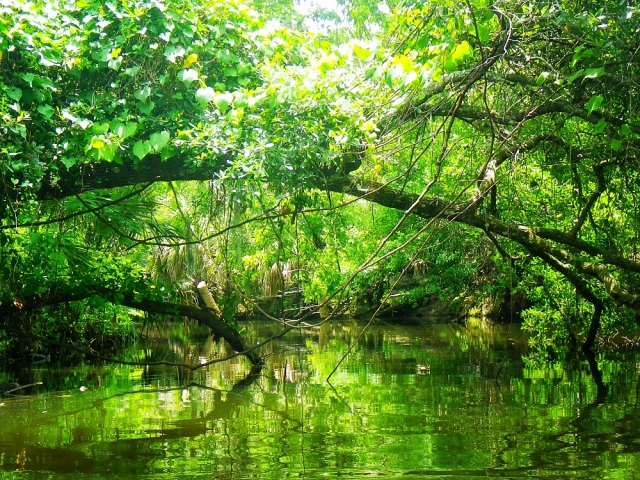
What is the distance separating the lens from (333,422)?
6.88 meters

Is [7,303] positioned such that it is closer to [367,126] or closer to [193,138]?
[193,138]

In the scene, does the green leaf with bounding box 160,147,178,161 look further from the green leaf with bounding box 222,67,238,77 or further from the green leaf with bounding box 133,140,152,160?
the green leaf with bounding box 222,67,238,77

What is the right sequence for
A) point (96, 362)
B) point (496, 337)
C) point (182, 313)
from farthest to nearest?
1. point (496, 337)
2. point (96, 362)
3. point (182, 313)

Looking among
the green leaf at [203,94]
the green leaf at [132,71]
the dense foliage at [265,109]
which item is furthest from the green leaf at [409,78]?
the green leaf at [132,71]

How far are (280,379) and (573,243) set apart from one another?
4.46m

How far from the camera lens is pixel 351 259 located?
824 inches

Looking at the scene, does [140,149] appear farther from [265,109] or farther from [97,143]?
[265,109]

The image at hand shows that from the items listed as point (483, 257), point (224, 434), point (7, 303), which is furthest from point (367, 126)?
point (483, 257)

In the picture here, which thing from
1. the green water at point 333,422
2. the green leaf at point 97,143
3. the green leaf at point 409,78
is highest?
the green leaf at point 97,143

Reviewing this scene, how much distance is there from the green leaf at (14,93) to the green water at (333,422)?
2921 millimetres

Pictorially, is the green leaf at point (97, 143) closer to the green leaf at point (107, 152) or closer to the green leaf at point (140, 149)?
the green leaf at point (107, 152)

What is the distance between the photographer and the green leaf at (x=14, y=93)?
233 inches

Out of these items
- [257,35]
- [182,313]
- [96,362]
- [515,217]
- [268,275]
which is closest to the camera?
[257,35]

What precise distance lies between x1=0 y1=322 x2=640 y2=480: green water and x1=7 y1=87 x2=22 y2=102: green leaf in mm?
2921
